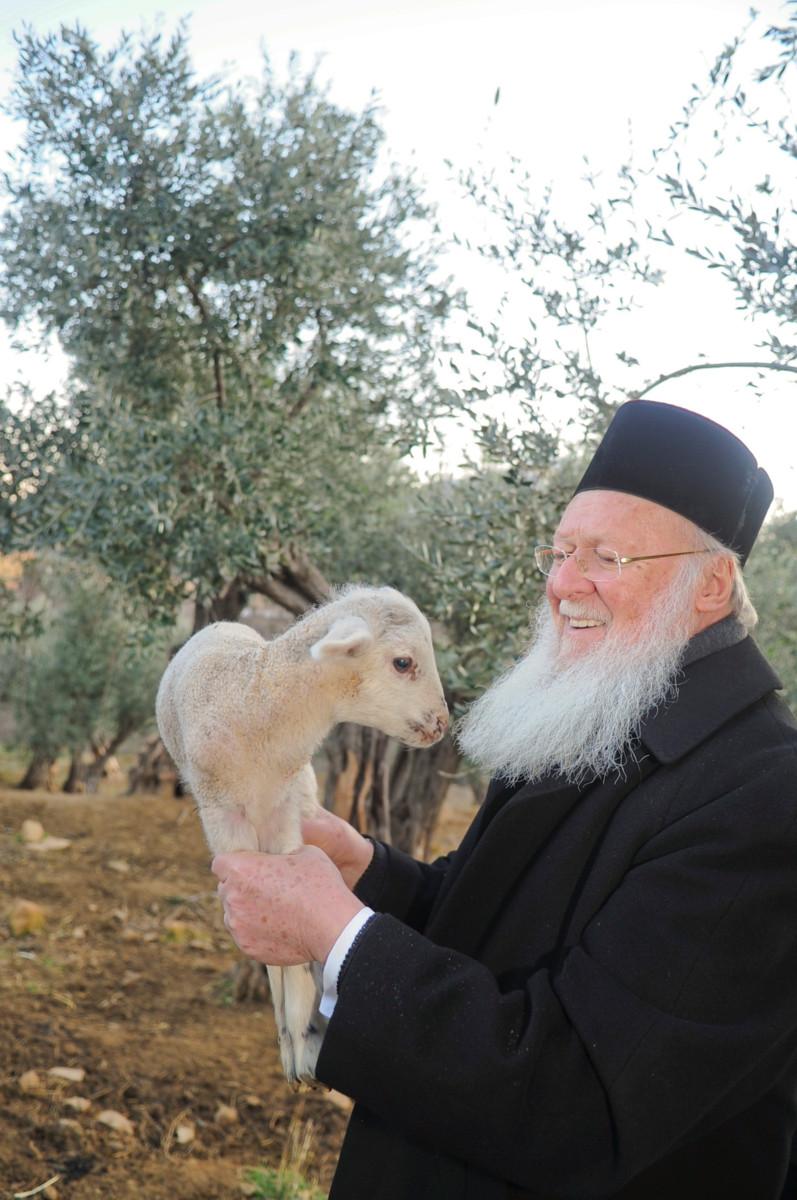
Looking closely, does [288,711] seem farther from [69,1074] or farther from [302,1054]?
[69,1074]

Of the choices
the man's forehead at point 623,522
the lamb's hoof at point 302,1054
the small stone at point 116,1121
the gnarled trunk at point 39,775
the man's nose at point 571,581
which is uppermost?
the man's forehead at point 623,522

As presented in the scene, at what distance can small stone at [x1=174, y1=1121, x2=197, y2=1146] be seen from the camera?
597 centimetres

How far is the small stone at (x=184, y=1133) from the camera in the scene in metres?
5.97

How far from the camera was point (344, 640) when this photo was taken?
2.80 metres

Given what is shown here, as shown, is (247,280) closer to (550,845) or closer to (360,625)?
(360,625)

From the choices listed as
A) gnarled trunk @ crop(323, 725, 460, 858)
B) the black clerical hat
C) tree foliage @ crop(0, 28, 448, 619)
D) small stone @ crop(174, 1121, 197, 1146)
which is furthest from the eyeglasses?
small stone @ crop(174, 1121, 197, 1146)

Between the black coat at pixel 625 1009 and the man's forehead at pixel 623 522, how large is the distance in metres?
0.43

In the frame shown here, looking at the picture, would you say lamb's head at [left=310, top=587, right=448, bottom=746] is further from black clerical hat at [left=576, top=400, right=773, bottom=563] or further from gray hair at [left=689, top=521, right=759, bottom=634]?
gray hair at [left=689, top=521, right=759, bottom=634]

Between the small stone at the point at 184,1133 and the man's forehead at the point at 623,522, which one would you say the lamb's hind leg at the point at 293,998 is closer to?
the man's forehead at the point at 623,522

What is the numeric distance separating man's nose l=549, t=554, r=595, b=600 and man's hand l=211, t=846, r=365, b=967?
35.7 inches

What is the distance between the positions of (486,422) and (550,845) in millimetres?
2768

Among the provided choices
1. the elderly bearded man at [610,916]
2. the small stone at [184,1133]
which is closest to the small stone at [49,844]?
the small stone at [184,1133]

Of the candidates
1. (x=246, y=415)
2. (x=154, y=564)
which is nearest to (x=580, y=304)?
(x=246, y=415)

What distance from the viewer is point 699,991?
6.80 feet
